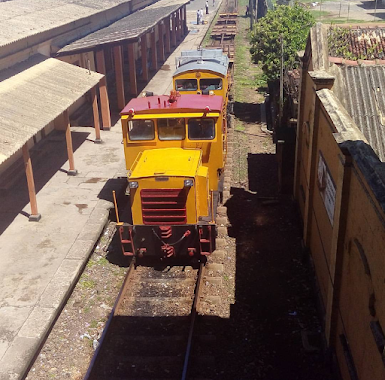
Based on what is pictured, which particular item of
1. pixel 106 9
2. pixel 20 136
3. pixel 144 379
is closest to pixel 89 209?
pixel 20 136

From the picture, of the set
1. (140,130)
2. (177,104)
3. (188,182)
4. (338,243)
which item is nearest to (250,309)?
(188,182)

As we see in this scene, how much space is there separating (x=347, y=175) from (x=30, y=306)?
6.29 meters

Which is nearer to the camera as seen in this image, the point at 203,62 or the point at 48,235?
the point at 48,235

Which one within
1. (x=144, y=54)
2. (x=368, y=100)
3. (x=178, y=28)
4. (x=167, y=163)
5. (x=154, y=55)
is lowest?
(x=154, y=55)

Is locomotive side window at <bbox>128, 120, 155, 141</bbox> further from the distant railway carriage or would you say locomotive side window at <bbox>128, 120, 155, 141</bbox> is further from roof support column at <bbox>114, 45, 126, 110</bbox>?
roof support column at <bbox>114, 45, 126, 110</bbox>

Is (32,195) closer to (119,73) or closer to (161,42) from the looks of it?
(119,73)

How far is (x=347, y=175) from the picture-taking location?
6.18 metres

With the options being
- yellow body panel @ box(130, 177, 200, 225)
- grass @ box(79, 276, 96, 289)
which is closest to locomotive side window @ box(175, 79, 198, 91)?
yellow body panel @ box(130, 177, 200, 225)

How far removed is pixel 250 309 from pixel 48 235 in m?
5.52

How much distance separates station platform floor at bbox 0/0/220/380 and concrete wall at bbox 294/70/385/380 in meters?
4.90

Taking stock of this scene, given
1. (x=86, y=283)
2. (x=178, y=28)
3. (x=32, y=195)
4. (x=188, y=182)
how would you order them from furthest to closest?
(x=178, y=28), (x=32, y=195), (x=86, y=283), (x=188, y=182)

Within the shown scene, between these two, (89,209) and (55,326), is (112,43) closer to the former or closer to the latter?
(89,209)

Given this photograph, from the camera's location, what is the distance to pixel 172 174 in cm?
917

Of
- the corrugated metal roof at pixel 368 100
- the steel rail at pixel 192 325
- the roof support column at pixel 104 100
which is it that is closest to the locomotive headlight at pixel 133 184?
the steel rail at pixel 192 325
